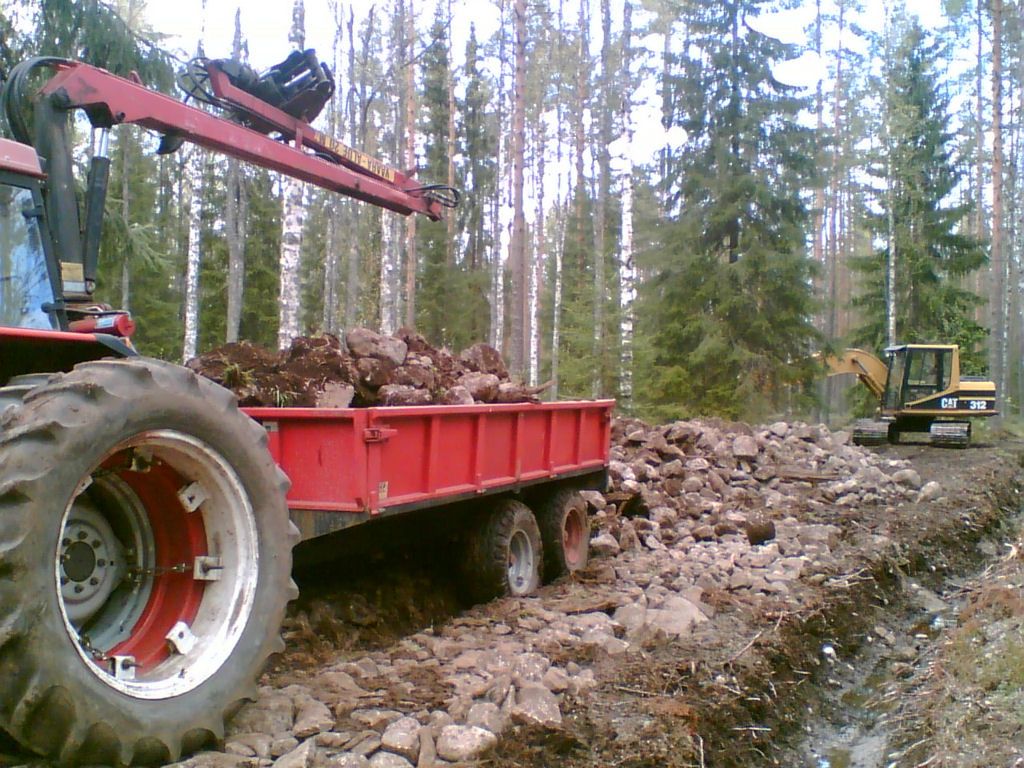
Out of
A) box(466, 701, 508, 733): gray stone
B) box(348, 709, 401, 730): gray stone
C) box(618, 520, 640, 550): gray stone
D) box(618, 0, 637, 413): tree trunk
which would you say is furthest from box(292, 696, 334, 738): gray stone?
box(618, 0, 637, 413): tree trunk

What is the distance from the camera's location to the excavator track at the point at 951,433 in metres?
20.7

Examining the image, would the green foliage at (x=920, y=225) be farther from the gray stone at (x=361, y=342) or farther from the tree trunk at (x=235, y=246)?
the gray stone at (x=361, y=342)

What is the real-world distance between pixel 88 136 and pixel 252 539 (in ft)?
107

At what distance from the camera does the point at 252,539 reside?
3.71 metres

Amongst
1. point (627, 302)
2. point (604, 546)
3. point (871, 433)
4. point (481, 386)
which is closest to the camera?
point (481, 386)

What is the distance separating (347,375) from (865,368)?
19813 mm

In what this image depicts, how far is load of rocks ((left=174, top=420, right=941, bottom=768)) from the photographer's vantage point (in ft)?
12.1

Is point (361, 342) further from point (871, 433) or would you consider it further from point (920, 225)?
point (920, 225)

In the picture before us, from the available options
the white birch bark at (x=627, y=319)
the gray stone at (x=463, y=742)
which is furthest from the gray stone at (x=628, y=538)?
the white birch bark at (x=627, y=319)

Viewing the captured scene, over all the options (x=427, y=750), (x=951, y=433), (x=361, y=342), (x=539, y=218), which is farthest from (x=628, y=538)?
(x=539, y=218)

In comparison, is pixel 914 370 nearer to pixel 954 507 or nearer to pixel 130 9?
pixel 954 507

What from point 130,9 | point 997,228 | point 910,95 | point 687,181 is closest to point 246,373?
point 687,181

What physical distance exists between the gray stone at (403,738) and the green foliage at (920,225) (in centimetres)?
2688

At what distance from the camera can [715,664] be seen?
525 cm
